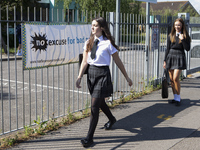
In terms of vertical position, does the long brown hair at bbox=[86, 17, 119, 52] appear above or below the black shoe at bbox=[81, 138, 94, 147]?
above

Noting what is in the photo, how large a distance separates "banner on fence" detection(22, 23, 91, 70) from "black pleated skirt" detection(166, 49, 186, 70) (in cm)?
188

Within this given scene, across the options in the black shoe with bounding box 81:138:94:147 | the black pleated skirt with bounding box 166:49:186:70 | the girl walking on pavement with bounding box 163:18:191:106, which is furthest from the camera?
the black pleated skirt with bounding box 166:49:186:70

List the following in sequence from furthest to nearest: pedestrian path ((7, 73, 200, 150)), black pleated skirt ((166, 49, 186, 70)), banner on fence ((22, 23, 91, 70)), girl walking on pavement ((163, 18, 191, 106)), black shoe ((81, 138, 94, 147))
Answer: black pleated skirt ((166, 49, 186, 70)), girl walking on pavement ((163, 18, 191, 106)), banner on fence ((22, 23, 91, 70)), pedestrian path ((7, 73, 200, 150)), black shoe ((81, 138, 94, 147))

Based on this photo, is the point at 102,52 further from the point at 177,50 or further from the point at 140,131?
the point at 177,50

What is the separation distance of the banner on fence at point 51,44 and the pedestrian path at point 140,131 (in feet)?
3.77

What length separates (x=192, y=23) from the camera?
10.5 metres

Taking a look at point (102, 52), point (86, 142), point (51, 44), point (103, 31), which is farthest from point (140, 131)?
point (51, 44)

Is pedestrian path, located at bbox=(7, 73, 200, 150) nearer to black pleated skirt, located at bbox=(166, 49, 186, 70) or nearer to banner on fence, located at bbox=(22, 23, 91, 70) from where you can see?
black pleated skirt, located at bbox=(166, 49, 186, 70)

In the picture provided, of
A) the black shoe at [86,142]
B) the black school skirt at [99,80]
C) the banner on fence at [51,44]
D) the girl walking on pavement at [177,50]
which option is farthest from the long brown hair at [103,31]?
the girl walking on pavement at [177,50]

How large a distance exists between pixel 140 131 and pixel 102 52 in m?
1.54

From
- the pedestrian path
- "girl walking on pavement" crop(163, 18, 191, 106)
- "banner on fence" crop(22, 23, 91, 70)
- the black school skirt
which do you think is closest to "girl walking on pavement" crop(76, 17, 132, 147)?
the black school skirt

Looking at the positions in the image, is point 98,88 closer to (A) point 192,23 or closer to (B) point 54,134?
(B) point 54,134

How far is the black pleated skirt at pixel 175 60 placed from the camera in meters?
6.44

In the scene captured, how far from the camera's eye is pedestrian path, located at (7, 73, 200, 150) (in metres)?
4.36
